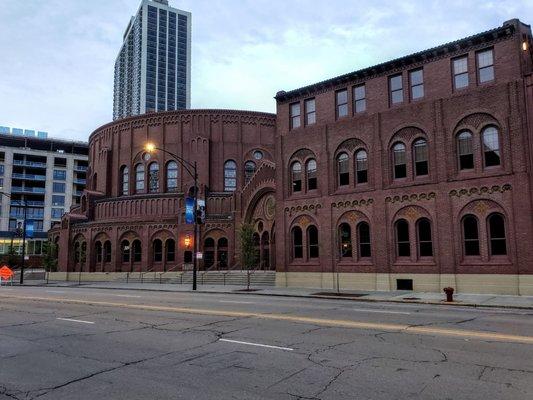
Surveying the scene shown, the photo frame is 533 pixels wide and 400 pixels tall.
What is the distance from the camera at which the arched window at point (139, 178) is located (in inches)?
2181

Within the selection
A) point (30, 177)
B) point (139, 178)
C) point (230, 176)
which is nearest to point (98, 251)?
point (139, 178)

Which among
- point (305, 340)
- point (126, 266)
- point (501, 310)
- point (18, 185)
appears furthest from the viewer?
point (18, 185)

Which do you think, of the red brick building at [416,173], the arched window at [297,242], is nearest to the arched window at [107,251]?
the red brick building at [416,173]

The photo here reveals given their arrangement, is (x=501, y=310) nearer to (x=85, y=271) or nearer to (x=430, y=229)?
(x=430, y=229)

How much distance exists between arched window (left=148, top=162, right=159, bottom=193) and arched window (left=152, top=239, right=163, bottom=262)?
276 inches

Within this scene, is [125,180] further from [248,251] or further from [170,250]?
[248,251]

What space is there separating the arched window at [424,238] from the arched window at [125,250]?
32.4 meters

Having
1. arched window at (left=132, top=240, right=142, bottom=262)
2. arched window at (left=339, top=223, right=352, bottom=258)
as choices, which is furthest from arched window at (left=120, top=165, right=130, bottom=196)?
arched window at (left=339, top=223, right=352, bottom=258)

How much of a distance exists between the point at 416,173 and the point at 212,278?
18.9 meters

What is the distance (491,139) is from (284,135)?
13.8 m

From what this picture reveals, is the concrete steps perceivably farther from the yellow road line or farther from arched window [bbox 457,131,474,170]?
the yellow road line

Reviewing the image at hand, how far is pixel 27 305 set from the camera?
20672mm

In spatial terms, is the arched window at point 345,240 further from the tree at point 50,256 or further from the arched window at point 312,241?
the tree at point 50,256

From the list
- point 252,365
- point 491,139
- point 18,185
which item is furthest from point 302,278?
point 18,185
